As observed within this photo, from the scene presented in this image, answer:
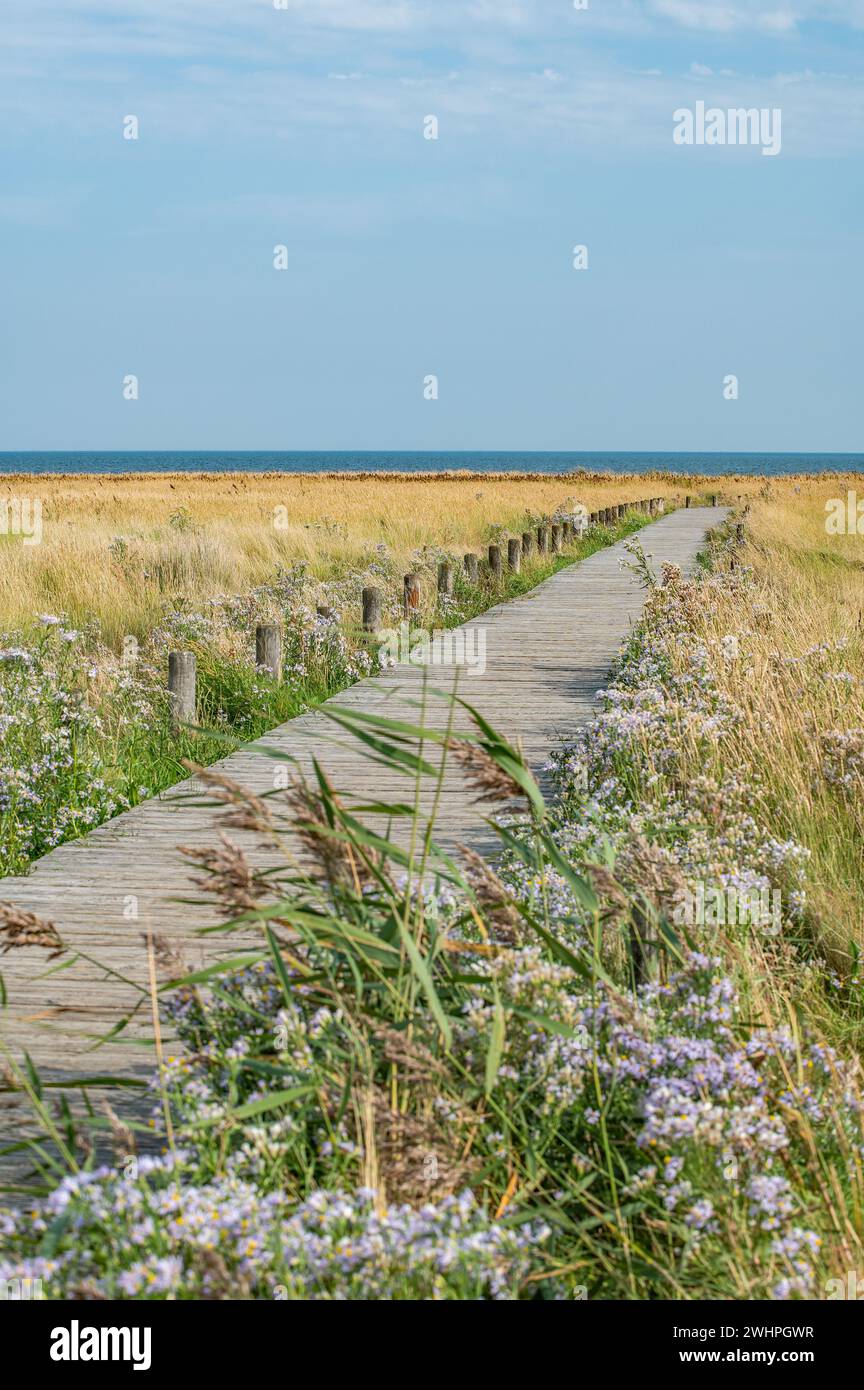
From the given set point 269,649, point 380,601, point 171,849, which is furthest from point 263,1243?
point 380,601

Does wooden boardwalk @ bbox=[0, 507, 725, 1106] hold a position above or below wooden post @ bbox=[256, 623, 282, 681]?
below

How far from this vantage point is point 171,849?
5879 millimetres

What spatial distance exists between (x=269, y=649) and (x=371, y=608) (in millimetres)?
2560

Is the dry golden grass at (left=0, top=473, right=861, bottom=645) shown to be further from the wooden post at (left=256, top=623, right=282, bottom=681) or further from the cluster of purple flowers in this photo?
the cluster of purple flowers

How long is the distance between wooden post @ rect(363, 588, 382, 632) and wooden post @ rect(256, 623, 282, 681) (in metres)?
2.34

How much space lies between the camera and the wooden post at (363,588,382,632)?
40.6ft

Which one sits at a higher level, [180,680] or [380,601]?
[380,601]

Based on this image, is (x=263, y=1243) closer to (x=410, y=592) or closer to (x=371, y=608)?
(x=371, y=608)

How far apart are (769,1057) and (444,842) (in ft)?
9.70

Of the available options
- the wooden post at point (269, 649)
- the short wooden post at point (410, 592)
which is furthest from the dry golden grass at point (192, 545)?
the wooden post at point (269, 649)

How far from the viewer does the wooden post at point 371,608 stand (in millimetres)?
12375

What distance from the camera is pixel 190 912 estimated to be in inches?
198

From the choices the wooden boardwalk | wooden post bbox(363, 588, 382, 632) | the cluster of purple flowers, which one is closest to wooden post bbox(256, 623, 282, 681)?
the wooden boardwalk

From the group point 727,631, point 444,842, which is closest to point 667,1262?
point 444,842
